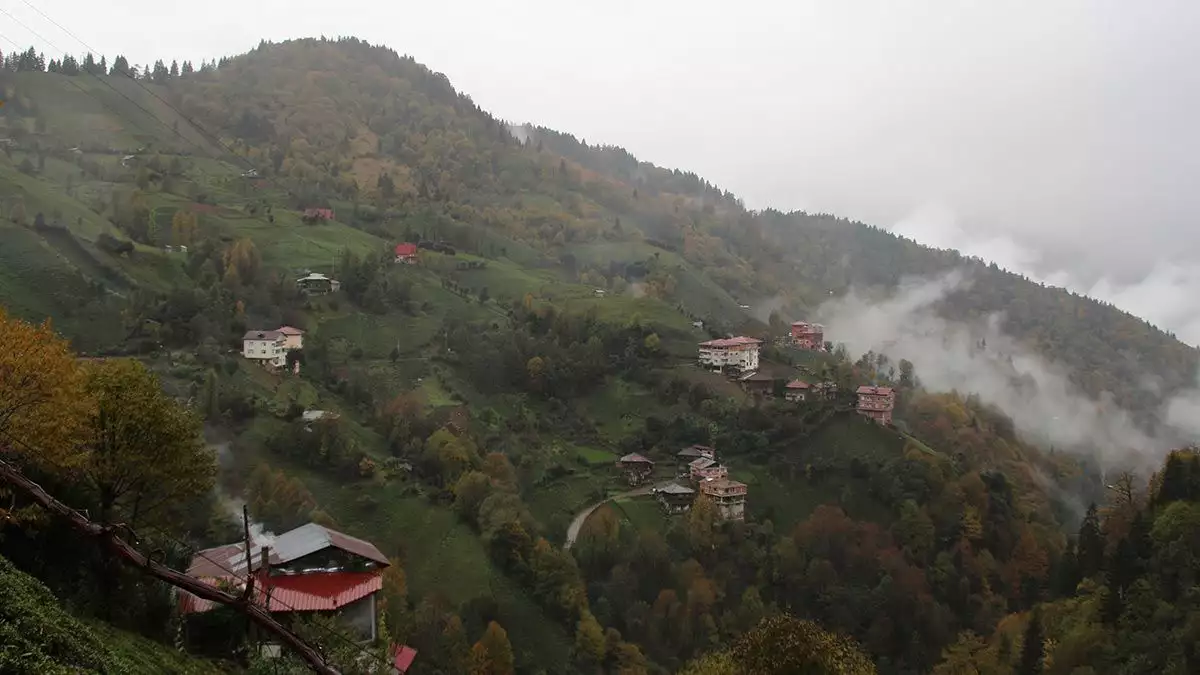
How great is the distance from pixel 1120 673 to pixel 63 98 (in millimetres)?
147330

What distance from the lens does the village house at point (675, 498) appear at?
6247 centimetres

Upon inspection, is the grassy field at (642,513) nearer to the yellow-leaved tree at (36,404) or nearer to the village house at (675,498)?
the village house at (675,498)

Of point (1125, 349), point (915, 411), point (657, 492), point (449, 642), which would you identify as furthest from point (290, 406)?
point (1125, 349)

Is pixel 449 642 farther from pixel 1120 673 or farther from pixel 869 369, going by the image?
pixel 869 369

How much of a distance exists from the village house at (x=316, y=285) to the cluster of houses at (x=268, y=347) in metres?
15.2

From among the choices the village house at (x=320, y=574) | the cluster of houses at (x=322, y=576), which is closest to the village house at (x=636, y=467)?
the cluster of houses at (x=322, y=576)

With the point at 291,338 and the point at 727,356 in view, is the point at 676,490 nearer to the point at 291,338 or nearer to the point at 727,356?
the point at 727,356

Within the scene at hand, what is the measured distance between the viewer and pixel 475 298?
97438 mm

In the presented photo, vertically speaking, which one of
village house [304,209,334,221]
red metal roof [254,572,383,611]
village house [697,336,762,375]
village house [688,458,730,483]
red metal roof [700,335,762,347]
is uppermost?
village house [304,209,334,221]

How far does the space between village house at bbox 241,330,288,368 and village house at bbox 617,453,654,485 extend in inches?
1182

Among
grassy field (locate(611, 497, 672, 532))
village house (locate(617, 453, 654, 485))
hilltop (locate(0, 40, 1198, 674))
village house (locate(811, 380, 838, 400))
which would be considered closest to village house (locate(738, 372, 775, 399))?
hilltop (locate(0, 40, 1198, 674))

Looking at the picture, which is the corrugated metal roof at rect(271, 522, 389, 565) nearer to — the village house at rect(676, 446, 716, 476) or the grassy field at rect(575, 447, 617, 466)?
the grassy field at rect(575, 447, 617, 466)

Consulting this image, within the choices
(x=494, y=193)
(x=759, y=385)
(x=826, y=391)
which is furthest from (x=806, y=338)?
(x=494, y=193)

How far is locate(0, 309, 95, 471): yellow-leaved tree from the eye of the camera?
17.0m
